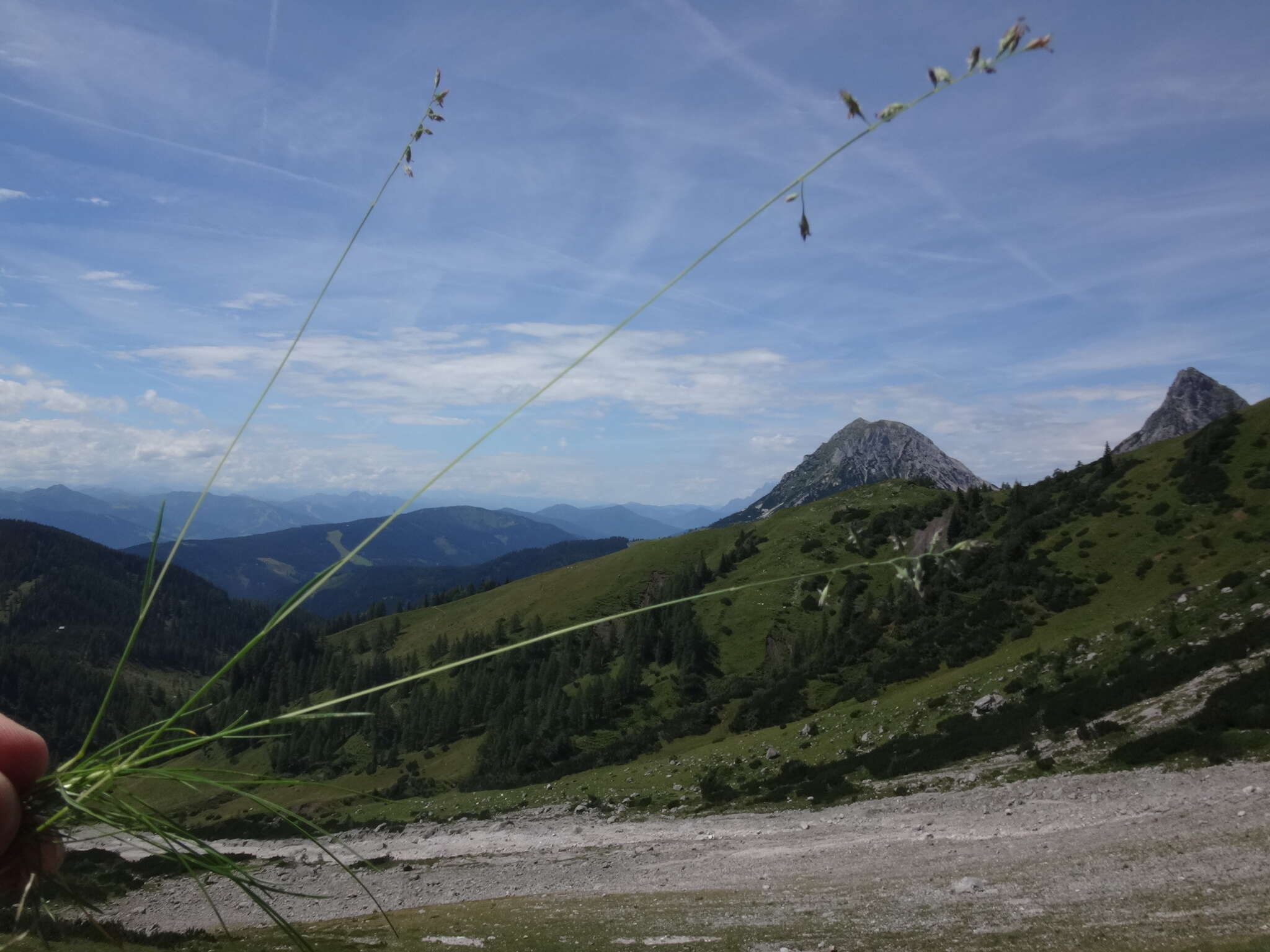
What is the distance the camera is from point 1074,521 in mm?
50656

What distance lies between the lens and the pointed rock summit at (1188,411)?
187 m

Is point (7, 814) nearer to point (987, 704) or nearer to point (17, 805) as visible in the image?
point (17, 805)

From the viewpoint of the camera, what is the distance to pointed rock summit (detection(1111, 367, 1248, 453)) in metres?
187

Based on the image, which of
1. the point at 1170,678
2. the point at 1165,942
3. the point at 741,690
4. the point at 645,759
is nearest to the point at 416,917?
the point at 1165,942

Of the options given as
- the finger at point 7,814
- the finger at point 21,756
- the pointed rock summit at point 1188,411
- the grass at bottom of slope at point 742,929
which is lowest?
the grass at bottom of slope at point 742,929

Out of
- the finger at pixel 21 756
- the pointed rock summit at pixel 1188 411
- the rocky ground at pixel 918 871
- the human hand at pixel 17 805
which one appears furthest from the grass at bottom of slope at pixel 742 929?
the pointed rock summit at pixel 1188 411

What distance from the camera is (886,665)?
158ft

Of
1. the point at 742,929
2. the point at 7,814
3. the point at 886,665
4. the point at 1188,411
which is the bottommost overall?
the point at 742,929

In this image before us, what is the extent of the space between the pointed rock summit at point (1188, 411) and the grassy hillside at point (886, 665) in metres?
132

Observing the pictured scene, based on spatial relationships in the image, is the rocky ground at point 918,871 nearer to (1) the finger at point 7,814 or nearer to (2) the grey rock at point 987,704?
(1) the finger at point 7,814

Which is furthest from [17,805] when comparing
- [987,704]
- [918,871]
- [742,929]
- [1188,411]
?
[1188,411]

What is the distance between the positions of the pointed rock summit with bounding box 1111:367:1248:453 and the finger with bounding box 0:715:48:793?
22074cm

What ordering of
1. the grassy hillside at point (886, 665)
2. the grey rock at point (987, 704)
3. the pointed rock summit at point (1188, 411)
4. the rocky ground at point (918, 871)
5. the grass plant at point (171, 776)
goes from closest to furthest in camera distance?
the grass plant at point (171, 776) < the rocky ground at point (918, 871) < the grassy hillside at point (886, 665) < the grey rock at point (987, 704) < the pointed rock summit at point (1188, 411)

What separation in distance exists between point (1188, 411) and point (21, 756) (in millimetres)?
244147
